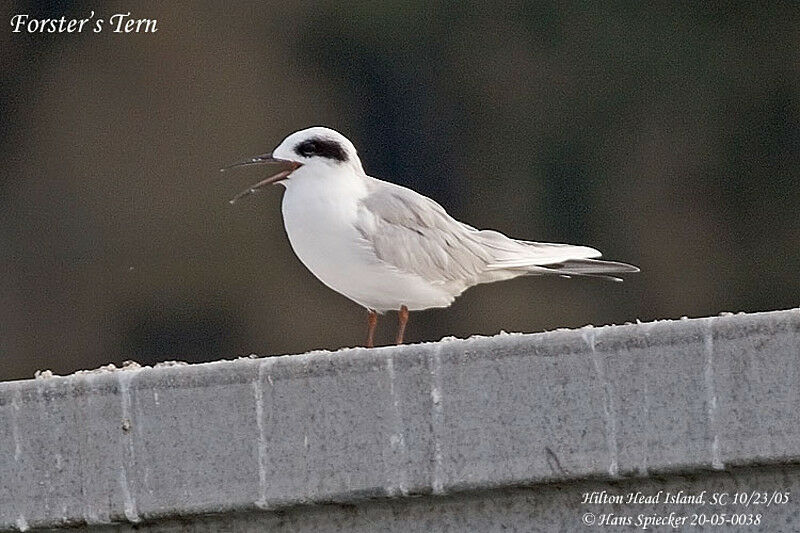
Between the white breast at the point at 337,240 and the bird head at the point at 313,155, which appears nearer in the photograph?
the white breast at the point at 337,240

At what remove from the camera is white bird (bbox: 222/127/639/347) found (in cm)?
487

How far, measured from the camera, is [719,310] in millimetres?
14711

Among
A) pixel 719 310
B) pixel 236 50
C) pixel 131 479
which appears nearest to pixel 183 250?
pixel 236 50

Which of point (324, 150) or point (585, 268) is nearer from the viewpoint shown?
point (324, 150)

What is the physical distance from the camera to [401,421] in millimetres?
3426

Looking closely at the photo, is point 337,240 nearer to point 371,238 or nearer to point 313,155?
point 371,238

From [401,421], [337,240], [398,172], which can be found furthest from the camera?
[398,172]

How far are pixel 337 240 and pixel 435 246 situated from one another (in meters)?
0.36

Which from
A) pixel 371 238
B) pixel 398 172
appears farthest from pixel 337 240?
pixel 398 172

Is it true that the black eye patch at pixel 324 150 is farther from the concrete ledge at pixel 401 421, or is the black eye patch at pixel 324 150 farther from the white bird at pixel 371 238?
the concrete ledge at pixel 401 421

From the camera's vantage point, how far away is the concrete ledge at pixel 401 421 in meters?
3.29

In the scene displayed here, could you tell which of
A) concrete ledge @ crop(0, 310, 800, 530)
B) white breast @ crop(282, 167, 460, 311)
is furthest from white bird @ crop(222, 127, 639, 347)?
concrete ledge @ crop(0, 310, 800, 530)

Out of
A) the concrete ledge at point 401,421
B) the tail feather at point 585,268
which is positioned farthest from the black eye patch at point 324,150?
the concrete ledge at point 401,421

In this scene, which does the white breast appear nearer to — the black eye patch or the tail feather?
the black eye patch
